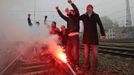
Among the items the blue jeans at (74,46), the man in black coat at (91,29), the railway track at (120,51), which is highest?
the man in black coat at (91,29)

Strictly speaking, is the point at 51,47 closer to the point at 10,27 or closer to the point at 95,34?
the point at 95,34

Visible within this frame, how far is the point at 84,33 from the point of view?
902cm

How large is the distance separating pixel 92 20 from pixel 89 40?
67 centimetres

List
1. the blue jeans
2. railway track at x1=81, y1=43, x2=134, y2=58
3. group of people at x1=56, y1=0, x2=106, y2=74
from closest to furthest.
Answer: group of people at x1=56, y1=0, x2=106, y2=74, the blue jeans, railway track at x1=81, y1=43, x2=134, y2=58

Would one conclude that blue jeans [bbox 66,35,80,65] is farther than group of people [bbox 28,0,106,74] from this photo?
Yes

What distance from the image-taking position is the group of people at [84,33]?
8703mm

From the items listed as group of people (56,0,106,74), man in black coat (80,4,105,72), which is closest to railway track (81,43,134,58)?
group of people (56,0,106,74)

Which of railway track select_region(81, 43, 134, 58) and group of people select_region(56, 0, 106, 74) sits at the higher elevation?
group of people select_region(56, 0, 106, 74)

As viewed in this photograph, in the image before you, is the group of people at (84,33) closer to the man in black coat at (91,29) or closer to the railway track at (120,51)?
the man in black coat at (91,29)

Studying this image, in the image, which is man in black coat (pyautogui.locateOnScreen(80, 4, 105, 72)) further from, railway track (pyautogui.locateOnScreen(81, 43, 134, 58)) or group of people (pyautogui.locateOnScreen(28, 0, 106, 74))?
railway track (pyautogui.locateOnScreen(81, 43, 134, 58))

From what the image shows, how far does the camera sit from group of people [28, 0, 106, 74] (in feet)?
28.6

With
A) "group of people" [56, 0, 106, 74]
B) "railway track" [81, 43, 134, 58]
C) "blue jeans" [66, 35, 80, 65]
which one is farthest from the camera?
"railway track" [81, 43, 134, 58]

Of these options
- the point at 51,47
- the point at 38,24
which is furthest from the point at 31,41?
the point at 51,47

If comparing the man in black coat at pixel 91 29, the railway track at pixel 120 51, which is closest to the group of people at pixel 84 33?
the man in black coat at pixel 91 29
